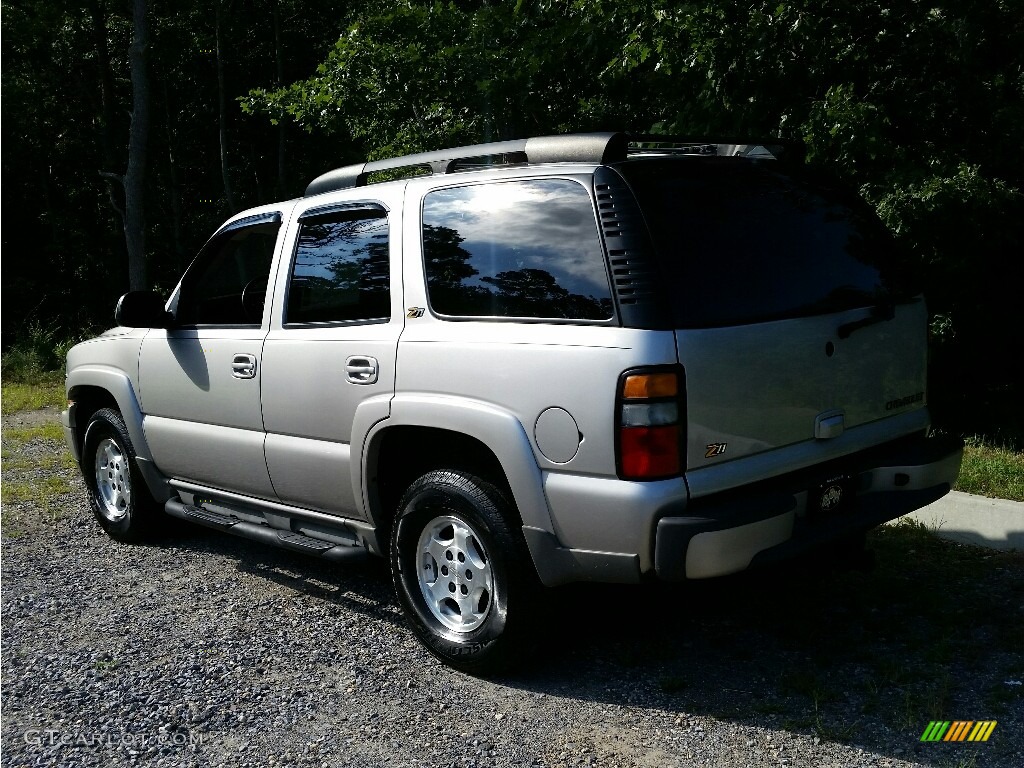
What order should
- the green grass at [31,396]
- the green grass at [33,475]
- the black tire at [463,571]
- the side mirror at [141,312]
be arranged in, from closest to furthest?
the black tire at [463,571], the side mirror at [141,312], the green grass at [33,475], the green grass at [31,396]

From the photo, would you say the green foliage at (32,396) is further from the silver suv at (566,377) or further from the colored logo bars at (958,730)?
the colored logo bars at (958,730)

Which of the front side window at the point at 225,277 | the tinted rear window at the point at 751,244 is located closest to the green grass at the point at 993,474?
the tinted rear window at the point at 751,244

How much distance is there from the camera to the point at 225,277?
5.76 meters

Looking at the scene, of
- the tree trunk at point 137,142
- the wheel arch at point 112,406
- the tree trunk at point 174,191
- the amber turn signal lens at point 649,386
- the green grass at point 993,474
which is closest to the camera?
the amber turn signal lens at point 649,386

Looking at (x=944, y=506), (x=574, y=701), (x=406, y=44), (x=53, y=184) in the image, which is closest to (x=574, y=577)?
(x=574, y=701)

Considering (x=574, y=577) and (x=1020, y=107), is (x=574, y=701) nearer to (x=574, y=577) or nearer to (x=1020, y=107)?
(x=574, y=577)

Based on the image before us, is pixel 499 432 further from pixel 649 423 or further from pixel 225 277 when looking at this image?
pixel 225 277

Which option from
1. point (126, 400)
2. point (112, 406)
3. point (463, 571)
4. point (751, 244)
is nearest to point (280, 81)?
point (112, 406)

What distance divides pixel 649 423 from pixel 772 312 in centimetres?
71

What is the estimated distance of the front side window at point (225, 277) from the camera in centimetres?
541

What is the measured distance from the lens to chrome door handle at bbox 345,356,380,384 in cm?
437

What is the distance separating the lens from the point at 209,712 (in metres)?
3.94

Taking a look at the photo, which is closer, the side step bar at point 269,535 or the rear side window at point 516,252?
the rear side window at point 516,252

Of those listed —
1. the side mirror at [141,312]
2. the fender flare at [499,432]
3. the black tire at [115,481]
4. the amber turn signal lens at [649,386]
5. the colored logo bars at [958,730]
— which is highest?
the side mirror at [141,312]
